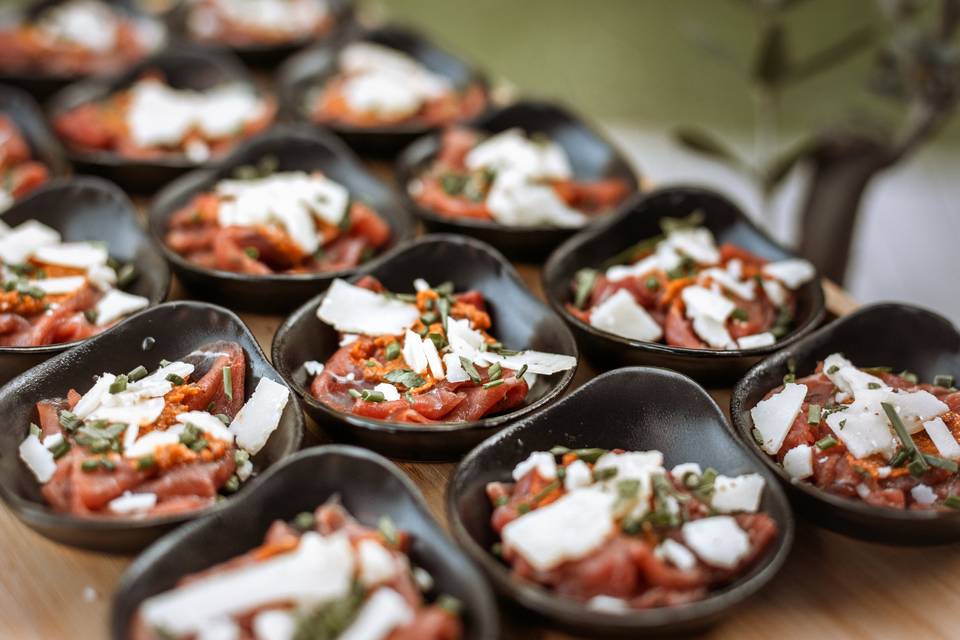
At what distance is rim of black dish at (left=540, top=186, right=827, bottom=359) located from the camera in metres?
2.14

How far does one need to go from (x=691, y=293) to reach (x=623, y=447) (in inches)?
19.2

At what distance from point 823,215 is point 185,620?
289 centimetres

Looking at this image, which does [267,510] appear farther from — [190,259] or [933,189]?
[933,189]

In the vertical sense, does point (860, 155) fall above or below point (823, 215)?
above

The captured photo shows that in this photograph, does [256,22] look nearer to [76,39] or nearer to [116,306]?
[76,39]

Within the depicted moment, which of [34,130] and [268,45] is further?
[268,45]

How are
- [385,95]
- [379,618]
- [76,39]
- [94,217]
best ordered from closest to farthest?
[379,618] < [94,217] < [385,95] < [76,39]

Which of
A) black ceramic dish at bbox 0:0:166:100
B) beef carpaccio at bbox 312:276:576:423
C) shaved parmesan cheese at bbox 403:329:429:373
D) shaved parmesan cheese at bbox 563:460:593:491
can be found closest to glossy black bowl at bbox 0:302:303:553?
beef carpaccio at bbox 312:276:576:423

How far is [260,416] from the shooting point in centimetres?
195

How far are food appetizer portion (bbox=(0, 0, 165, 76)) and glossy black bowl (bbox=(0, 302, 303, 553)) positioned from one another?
183cm

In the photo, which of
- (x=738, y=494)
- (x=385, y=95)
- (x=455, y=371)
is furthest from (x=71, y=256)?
(x=738, y=494)

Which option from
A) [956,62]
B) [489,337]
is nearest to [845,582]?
[489,337]

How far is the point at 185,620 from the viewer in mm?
1453

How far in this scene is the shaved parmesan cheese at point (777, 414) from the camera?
193cm
